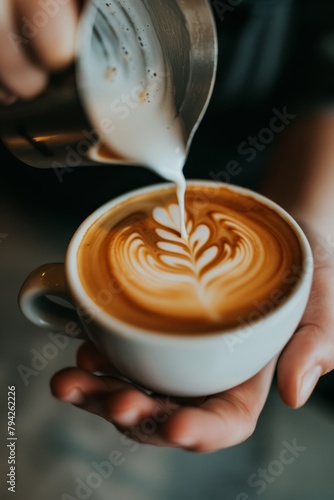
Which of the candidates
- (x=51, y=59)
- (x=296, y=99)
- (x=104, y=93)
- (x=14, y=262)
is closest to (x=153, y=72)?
(x=104, y=93)

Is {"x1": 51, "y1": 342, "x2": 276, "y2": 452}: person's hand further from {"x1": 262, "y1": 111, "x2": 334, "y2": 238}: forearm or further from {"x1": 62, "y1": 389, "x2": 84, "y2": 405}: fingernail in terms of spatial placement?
{"x1": 262, "y1": 111, "x2": 334, "y2": 238}: forearm

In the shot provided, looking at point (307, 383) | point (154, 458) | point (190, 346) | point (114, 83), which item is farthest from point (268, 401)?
point (114, 83)

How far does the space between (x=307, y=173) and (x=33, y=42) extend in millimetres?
687

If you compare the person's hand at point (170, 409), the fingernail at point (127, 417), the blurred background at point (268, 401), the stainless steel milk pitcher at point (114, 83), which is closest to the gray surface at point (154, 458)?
the blurred background at point (268, 401)

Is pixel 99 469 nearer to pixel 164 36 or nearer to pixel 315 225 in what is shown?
pixel 315 225

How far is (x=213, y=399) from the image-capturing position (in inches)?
27.3

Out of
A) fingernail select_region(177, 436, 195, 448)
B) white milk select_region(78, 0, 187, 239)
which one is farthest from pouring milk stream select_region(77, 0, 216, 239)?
fingernail select_region(177, 436, 195, 448)

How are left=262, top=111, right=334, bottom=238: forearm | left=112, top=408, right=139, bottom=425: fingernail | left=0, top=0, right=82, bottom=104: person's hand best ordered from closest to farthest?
left=0, top=0, right=82, bottom=104: person's hand < left=112, top=408, right=139, bottom=425: fingernail < left=262, top=111, right=334, bottom=238: forearm

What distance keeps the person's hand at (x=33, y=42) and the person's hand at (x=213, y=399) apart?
0.38 m

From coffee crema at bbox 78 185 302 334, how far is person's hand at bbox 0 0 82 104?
0.24 metres

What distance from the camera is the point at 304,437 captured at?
41.9 inches

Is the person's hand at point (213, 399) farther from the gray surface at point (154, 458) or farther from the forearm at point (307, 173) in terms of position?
the gray surface at point (154, 458)

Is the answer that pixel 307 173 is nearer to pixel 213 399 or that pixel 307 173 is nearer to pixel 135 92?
pixel 135 92

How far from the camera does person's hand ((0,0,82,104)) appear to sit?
53 centimetres
